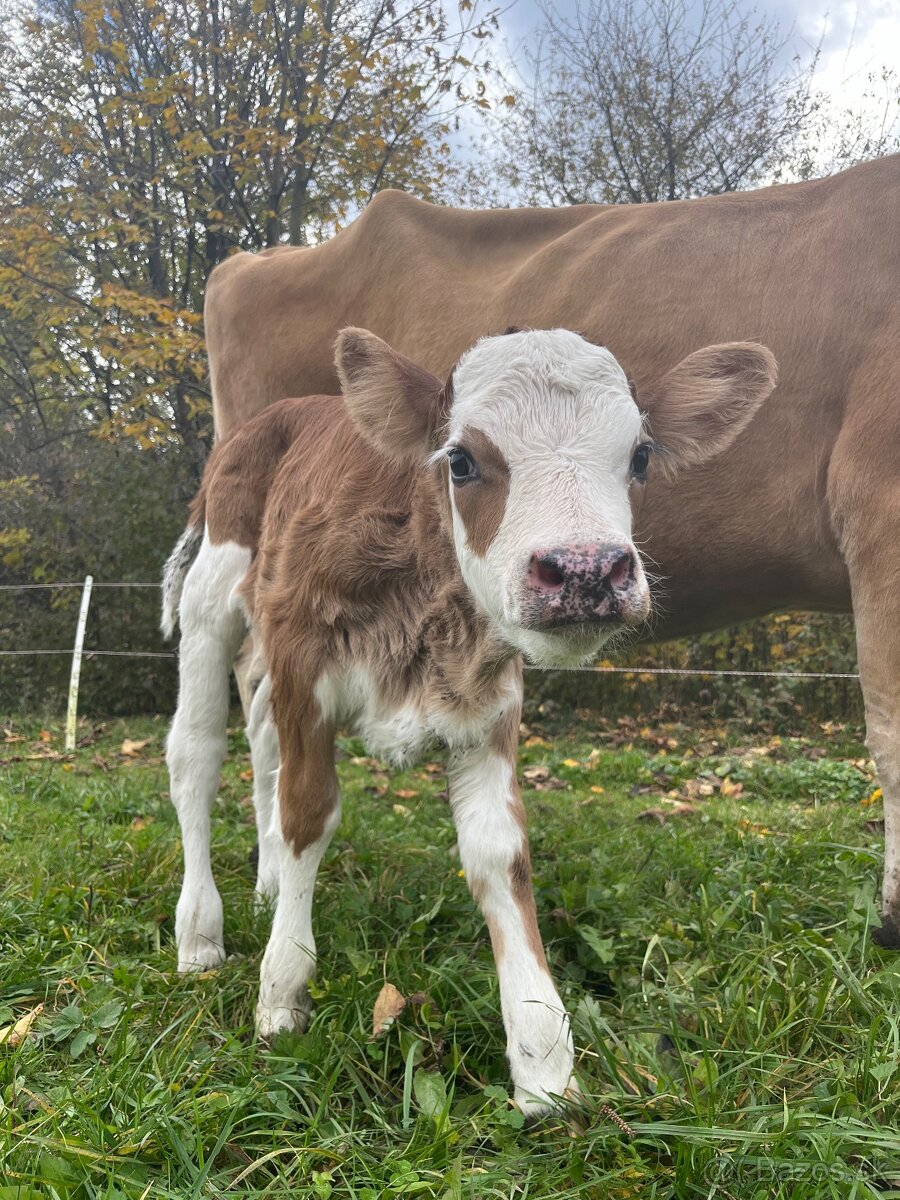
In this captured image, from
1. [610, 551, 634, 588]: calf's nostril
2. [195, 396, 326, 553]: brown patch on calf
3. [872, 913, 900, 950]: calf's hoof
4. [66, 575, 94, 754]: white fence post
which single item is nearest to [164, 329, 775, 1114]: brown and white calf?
[610, 551, 634, 588]: calf's nostril

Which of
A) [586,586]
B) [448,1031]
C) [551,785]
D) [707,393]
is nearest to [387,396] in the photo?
[707,393]

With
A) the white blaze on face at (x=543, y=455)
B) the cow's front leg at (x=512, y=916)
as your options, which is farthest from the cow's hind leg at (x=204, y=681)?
the white blaze on face at (x=543, y=455)

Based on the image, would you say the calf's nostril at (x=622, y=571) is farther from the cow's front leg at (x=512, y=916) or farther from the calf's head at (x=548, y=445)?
the cow's front leg at (x=512, y=916)

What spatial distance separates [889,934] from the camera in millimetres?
2676

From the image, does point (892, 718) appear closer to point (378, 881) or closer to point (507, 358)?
point (507, 358)

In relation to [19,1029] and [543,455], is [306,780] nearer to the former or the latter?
[19,1029]

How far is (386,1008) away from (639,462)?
163cm

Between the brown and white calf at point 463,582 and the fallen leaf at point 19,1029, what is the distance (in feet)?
1.89

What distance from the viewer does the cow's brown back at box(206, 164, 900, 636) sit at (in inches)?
122

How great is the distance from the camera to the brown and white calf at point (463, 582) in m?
2.03

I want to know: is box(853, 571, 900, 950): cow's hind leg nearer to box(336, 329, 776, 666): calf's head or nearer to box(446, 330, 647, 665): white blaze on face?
box(336, 329, 776, 666): calf's head

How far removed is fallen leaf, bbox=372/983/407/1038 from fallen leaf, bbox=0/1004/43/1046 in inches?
34.7

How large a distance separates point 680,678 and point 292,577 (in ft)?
22.8

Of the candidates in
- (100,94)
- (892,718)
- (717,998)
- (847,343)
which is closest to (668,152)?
(100,94)
